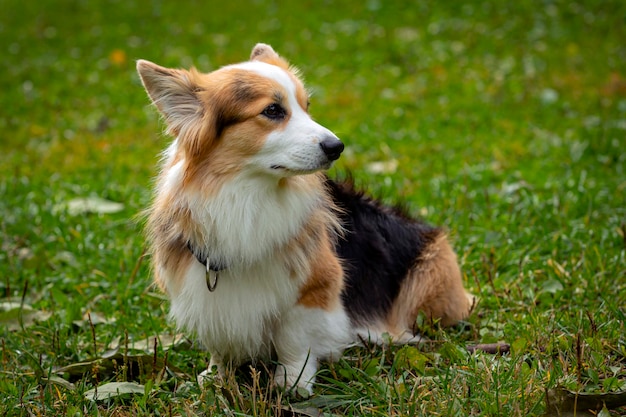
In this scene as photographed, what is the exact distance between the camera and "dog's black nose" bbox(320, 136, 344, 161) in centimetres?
288

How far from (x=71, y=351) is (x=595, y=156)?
4142 millimetres

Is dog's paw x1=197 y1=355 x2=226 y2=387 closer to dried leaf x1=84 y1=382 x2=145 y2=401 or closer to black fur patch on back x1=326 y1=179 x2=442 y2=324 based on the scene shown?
dried leaf x1=84 y1=382 x2=145 y2=401

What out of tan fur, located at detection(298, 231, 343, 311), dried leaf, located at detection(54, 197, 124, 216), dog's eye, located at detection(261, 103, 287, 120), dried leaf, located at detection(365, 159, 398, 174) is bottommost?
dried leaf, located at detection(54, 197, 124, 216)

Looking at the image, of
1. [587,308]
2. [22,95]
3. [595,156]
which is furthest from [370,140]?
[22,95]

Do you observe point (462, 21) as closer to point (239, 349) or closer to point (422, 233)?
point (422, 233)

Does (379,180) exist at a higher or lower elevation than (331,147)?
lower

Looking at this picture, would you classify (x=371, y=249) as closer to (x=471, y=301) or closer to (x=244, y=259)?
(x=471, y=301)

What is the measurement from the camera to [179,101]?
10.0 ft

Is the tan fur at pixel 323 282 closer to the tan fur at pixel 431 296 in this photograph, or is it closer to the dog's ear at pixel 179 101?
the tan fur at pixel 431 296

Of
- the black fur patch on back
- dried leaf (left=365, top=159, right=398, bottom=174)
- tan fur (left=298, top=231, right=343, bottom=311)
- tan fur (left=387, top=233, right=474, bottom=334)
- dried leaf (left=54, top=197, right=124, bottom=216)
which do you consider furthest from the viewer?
dried leaf (left=365, top=159, right=398, bottom=174)

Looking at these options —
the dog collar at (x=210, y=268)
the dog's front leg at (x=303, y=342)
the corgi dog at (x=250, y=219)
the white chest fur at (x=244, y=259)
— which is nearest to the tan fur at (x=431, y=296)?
the corgi dog at (x=250, y=219)

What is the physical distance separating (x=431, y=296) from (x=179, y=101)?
5.23 feet

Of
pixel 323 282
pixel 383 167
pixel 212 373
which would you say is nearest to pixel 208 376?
pixel 212 373

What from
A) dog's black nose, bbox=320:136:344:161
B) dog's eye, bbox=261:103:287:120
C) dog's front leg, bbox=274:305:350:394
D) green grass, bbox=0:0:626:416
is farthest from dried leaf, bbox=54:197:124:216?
dog's black nose, bbox=320:136:344:161
